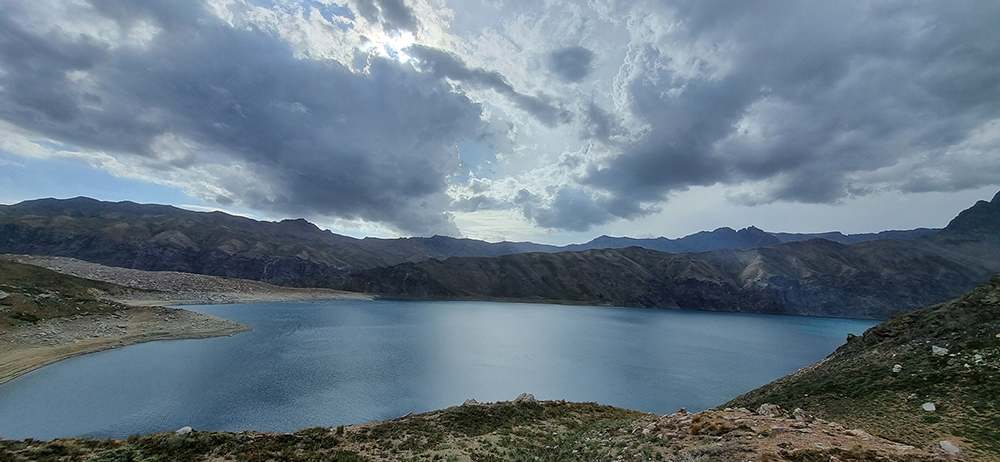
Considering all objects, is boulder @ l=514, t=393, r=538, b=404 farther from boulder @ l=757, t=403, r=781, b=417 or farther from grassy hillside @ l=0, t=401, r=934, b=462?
boulder @ l=757, t=403, r=781, b=417

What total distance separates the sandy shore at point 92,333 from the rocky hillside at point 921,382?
60.2 m

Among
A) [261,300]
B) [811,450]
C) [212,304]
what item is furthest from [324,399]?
[261,300]

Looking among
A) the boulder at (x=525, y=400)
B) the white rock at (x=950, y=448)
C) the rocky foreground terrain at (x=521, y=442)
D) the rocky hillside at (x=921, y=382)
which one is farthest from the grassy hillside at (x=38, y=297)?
the rocky hillside at (x=921, y=382)

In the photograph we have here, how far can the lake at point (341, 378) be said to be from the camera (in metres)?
28.3

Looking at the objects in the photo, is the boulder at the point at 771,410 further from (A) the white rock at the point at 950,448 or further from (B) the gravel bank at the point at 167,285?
(B) the gravel bank at the point at 167,285

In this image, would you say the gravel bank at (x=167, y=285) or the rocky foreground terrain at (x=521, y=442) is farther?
the gravel bank at (x=167, y=285)

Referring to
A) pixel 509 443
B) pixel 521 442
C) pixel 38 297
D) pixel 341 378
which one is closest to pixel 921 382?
pixel 521 442

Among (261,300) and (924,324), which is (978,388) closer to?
(924,324)

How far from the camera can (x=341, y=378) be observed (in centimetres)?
4138

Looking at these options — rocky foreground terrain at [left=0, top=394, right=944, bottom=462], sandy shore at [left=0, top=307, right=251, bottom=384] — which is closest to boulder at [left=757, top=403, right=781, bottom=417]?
rocky foreground terrain at [left=0, top=394, right=944, bottom=462]

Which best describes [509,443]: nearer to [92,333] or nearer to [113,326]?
[92,333]

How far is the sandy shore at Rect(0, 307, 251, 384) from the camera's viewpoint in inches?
1531

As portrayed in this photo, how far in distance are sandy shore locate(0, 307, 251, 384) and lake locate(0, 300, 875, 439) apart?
5.87 feet

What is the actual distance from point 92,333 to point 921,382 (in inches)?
3147
